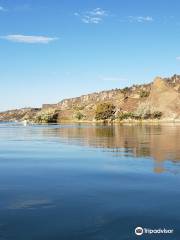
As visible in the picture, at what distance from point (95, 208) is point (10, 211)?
3465 millimetres

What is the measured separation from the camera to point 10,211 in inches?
673

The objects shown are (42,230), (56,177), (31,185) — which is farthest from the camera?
(56,177)

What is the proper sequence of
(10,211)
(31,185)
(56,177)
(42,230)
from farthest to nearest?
(56,177) < (31,185) < (10,211) < (42,230)

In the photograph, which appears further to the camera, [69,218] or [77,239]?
[69,218]

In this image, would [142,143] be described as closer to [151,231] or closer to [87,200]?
[87,200]

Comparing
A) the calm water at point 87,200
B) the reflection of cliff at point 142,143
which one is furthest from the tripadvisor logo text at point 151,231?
the reflection of cliff at point 142,143

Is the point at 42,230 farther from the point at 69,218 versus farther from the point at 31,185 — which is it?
the point at 31,185

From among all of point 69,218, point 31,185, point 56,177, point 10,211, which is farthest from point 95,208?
point 56,177

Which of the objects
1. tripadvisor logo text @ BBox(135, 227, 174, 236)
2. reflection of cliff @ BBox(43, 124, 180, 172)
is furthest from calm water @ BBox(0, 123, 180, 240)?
reflection of cliff @ BBox(43, 124, 180, 172)

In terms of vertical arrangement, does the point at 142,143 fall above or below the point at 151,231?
above

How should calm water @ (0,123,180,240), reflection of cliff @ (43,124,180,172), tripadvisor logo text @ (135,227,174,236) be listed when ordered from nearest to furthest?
tripadvisor logo text @ (135,227,174,236), calm water @ (0,123,180,240), reflection of cliff @ (43,124,180,172)

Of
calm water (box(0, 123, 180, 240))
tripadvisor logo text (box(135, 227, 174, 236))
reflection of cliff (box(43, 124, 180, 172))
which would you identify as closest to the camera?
tripadvisor logo text (box(135, 227, 174, 236))

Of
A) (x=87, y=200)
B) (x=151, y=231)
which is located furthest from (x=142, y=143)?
(x=151, y=231)

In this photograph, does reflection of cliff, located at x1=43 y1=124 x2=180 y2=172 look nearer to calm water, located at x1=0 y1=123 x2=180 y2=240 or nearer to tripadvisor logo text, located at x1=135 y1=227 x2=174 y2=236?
calm water, located at x1=0 y1=123 x2=180 y2=240
